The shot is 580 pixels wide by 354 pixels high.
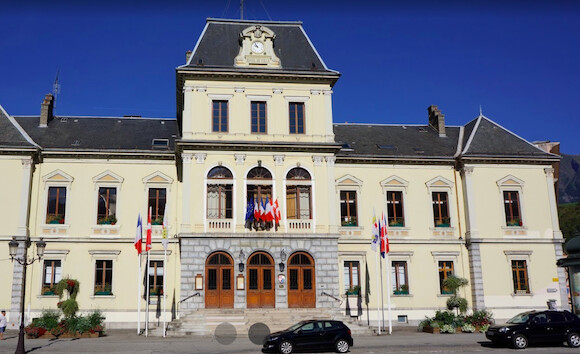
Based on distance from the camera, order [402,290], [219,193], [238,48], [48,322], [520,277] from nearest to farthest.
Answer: [48,322] → [219,193] → [238,48] → [402,290] → [520,277]

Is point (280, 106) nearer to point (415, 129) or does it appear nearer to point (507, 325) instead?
point (415, 129)

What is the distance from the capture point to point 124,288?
32.3 m

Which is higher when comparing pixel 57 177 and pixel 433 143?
pixel 433 143

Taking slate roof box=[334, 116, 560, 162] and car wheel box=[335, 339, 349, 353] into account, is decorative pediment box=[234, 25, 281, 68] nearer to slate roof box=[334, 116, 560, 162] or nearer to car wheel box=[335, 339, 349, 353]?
slate roof box=[334, 116, 560, 162]

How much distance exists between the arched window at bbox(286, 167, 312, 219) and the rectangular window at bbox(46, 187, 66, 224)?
505 inches

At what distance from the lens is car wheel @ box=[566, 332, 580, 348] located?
22062mm

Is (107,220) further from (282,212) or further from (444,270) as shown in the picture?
(444,270)

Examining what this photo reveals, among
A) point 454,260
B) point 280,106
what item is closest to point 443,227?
point 454,260

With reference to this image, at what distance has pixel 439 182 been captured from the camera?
36125 mm

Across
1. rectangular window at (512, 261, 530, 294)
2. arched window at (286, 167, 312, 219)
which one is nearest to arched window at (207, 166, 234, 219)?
arched window at (286, 167, 312, 219)

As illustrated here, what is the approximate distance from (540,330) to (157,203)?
837 inches

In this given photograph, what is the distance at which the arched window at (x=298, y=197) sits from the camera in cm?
3184

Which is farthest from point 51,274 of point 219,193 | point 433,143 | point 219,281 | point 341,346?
point 433,143

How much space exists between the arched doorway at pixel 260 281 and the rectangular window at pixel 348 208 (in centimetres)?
609
